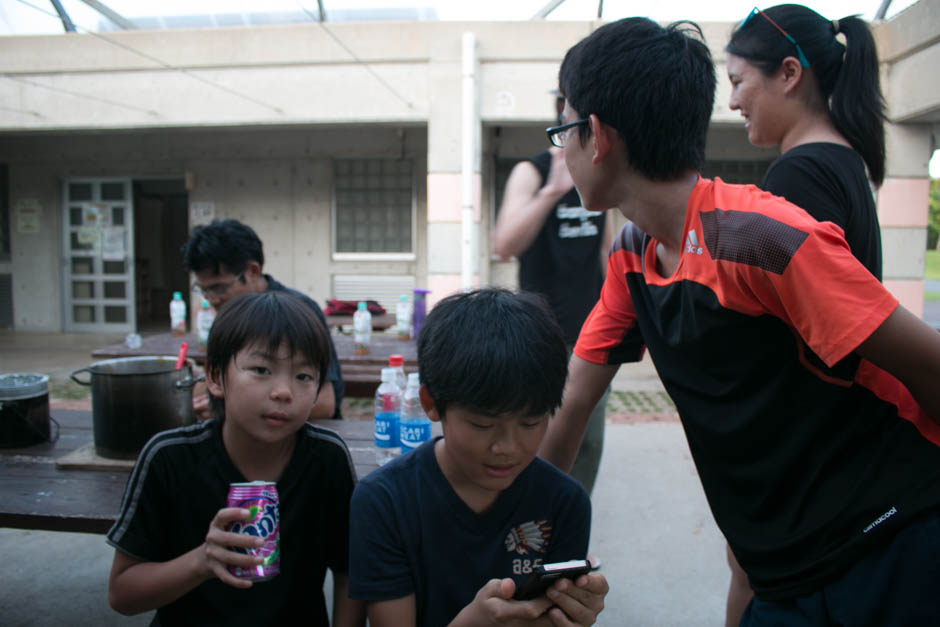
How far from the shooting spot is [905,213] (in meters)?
7.91

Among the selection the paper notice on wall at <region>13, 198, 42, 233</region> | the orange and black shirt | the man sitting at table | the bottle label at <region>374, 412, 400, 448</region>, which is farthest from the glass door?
the orange and black shirt

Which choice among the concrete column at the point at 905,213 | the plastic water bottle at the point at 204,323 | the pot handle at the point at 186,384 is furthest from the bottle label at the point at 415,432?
the concrete column at the point at 905,213

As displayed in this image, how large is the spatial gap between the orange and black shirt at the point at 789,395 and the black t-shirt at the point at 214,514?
2.86 ft

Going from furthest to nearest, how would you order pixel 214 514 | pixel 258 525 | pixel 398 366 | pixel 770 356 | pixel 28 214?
1. pixel 28 214
2. pixel 398 366
3. pixel 214 514
4. pixel 258 525
5. pixel 770 356

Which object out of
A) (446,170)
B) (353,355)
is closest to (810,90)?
(353,355)

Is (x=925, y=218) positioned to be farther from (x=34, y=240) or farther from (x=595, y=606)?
(x=34, y=240)

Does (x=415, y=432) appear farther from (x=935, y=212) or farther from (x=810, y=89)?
(x=935, y=212)

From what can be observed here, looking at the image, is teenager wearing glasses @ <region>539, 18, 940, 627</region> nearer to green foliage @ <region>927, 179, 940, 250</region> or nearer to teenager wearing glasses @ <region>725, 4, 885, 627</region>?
teenager wearing glasses @ <region>725, 4, 885, 627</region>

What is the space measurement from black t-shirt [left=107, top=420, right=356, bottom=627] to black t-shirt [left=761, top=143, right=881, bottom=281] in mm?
1204

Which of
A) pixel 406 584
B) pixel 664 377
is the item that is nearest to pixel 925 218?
pixel 664 377

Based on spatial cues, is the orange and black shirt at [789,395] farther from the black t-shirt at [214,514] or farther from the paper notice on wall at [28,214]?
the paper notice on wall at [28,214]

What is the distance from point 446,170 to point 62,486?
22.1ft

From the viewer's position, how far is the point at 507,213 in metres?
2.48

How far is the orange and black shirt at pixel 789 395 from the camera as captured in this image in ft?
3.09
